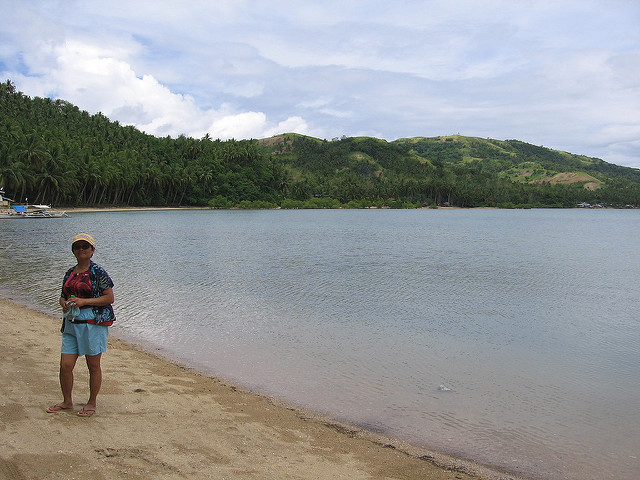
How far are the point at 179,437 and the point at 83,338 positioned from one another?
1542 mm

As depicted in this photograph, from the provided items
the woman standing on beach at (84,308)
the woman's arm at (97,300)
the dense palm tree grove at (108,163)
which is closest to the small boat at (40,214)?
the dense palm tree grove at (108,163)

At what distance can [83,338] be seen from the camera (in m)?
5.82

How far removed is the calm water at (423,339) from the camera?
716cm

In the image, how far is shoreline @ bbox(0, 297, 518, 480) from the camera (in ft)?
16.2

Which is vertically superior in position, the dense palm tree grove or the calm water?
the dense palm tree grove

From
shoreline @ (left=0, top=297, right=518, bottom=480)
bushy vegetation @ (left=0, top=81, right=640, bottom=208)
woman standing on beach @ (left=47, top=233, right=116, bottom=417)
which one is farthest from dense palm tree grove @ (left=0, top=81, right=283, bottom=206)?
woman standing on beach @ (left=47, top=233, right=116, bottom=417)

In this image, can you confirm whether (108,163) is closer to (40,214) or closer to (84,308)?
(40,214)

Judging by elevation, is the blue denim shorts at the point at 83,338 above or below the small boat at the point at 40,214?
above

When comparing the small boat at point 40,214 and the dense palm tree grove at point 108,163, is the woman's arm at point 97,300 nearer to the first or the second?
→ the small boat at point 40,214

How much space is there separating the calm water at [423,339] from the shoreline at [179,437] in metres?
0.74

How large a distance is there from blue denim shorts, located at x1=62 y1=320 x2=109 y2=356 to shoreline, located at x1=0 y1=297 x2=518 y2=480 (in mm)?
779

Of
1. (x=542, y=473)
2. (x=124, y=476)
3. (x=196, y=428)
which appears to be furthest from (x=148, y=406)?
(x=542, y=473)

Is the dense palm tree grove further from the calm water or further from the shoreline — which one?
the shoreline

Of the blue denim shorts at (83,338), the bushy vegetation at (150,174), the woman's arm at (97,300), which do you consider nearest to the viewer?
the woman's arm at (97,300)
